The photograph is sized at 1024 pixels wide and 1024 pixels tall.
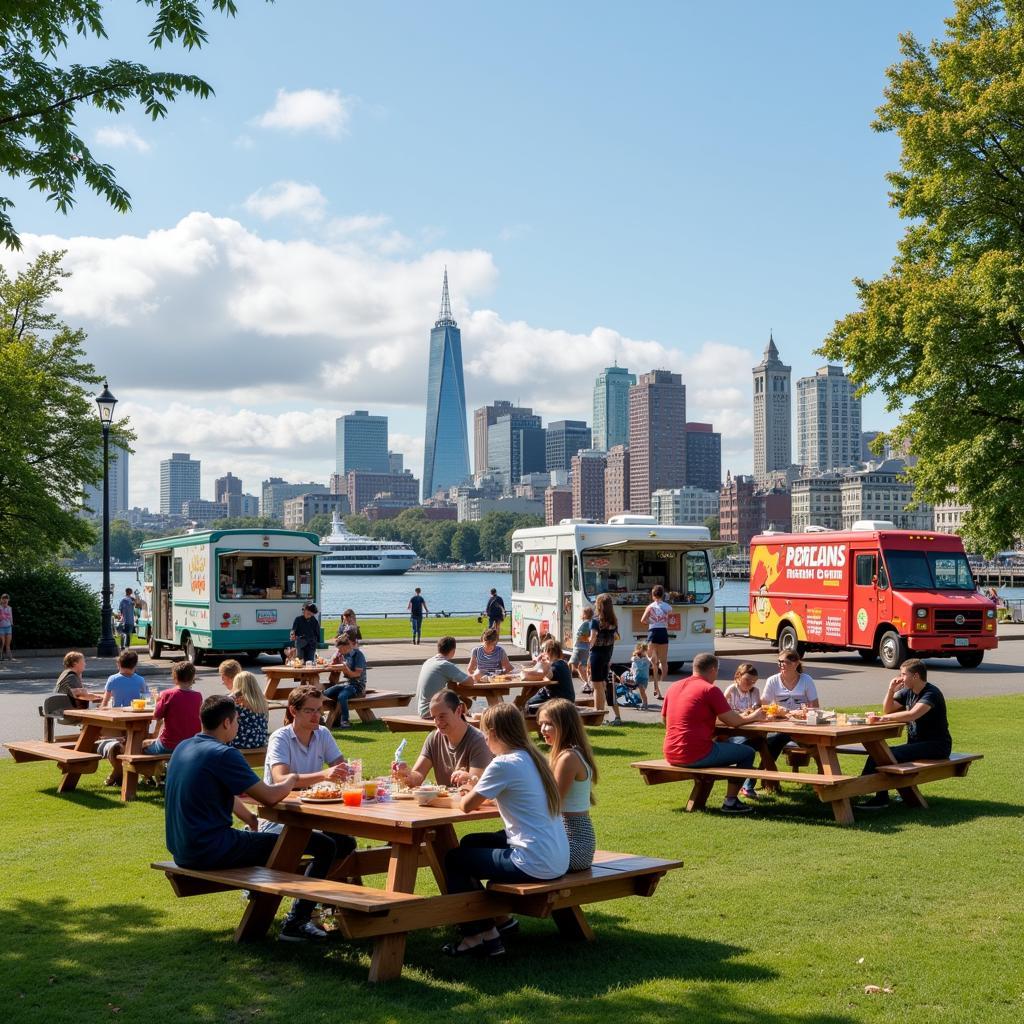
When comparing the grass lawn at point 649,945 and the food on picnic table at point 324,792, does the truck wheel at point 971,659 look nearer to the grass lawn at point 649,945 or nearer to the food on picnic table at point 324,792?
the grass lawn at point 649,945

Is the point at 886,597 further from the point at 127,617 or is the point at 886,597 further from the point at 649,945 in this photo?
the point at 649,945

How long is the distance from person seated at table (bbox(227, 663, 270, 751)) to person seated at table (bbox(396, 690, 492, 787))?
2.47m

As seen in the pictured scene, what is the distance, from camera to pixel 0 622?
102 feet

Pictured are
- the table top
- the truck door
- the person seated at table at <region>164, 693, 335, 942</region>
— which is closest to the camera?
the table top

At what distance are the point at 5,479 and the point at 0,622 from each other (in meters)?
5.80

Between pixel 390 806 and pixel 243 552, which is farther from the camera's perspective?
pixel 243 552

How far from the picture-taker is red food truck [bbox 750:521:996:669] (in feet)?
88.7

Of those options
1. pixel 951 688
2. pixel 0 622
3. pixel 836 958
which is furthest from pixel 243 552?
pixel 836 958

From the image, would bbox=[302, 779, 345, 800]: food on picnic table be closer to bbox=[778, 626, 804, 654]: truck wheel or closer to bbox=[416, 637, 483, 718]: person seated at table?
bbox=[416, 637, 483, 718]: person seated at table

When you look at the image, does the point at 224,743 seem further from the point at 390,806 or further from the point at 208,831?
the point at 390,806

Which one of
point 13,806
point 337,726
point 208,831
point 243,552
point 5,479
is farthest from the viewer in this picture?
point 5,479

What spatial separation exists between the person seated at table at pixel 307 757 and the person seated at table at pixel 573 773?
1.57 m

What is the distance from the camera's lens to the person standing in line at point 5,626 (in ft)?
102

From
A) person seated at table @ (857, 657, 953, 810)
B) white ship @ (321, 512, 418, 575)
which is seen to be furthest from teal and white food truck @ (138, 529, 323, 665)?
white ship @ (321, 512, 418, 575)
